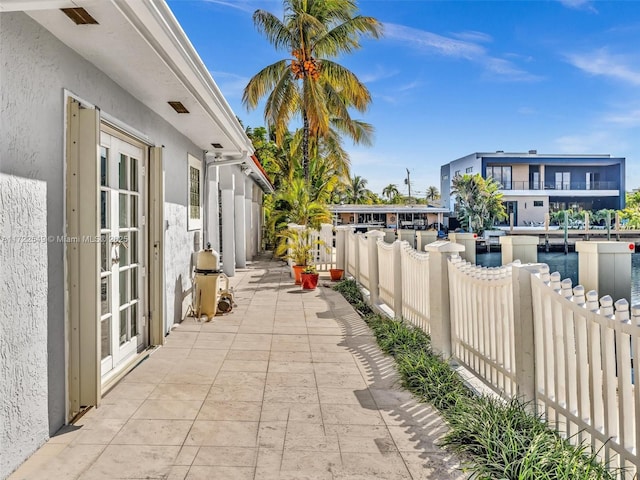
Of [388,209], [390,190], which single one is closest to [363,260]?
[388,209]

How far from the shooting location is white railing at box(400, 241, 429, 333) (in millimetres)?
5516

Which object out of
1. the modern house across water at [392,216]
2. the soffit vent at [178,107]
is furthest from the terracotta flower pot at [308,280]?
the modern house across water at [392,216]

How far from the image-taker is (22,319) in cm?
292

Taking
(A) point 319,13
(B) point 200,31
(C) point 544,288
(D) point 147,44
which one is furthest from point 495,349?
(A) point 319,13

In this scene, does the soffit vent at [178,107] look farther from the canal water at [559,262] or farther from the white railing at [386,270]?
the canal water at [559,262]

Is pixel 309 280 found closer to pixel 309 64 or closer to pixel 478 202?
pixel 309 64

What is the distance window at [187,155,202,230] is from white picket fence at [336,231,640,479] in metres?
4.01

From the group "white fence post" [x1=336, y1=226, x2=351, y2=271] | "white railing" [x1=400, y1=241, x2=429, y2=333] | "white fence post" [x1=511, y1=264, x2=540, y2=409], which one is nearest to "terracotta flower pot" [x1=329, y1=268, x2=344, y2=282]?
"white fence post" [x1=336, y1=226, x2=351, y2=271]

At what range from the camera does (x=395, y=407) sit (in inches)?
151

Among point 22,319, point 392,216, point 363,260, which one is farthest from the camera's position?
point 392,216

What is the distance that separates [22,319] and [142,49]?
6.87 ft

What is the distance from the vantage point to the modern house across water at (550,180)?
3869 centimetres

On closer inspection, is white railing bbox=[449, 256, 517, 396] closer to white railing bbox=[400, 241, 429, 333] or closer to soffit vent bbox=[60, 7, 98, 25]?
white railing bbox=[400, 241, 429, 333]

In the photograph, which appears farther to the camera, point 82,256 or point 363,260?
point 363,260
